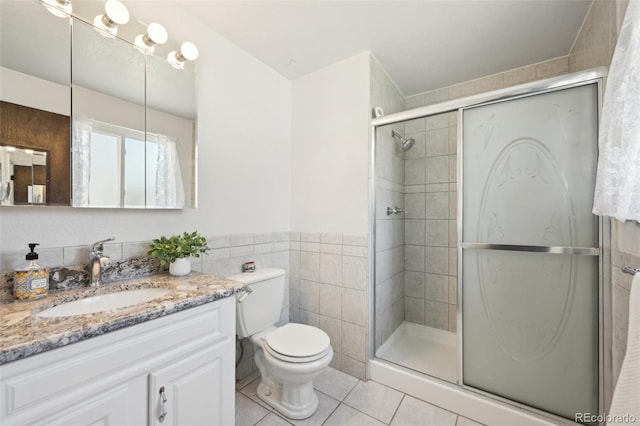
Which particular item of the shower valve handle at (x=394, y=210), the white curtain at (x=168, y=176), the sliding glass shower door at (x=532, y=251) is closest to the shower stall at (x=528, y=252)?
the sliding glass shower door at (x=532, y=251)

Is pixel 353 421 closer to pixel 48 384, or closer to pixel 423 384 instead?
pixel 423 384

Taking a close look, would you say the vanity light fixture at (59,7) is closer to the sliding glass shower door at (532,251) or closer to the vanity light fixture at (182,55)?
the vanity light fixture at (182,55)

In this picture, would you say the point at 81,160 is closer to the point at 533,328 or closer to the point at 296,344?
the point at 296,344

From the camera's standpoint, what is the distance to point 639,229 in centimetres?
96

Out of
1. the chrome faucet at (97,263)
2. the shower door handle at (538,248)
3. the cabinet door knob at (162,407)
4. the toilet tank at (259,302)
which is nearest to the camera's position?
the cabinet door knob at (162,407)

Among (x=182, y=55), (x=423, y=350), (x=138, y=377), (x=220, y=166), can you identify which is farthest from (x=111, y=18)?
(x=423, y=350)

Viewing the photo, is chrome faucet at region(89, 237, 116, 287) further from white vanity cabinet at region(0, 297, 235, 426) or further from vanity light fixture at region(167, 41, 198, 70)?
vanity light fixture at region(167, 41, 198, 70)

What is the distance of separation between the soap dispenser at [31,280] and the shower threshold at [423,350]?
1.96m

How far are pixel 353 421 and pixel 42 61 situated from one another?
230 cm

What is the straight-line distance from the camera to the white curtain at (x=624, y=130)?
2.70ft

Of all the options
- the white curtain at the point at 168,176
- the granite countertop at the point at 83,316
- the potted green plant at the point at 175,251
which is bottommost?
the granite countertop at the point at 83,316

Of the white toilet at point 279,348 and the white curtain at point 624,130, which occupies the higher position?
the white curtain at point 624,130

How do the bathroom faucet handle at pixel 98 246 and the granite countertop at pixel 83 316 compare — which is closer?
the granite countertop at pixel 83 316

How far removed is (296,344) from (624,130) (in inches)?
66.3
